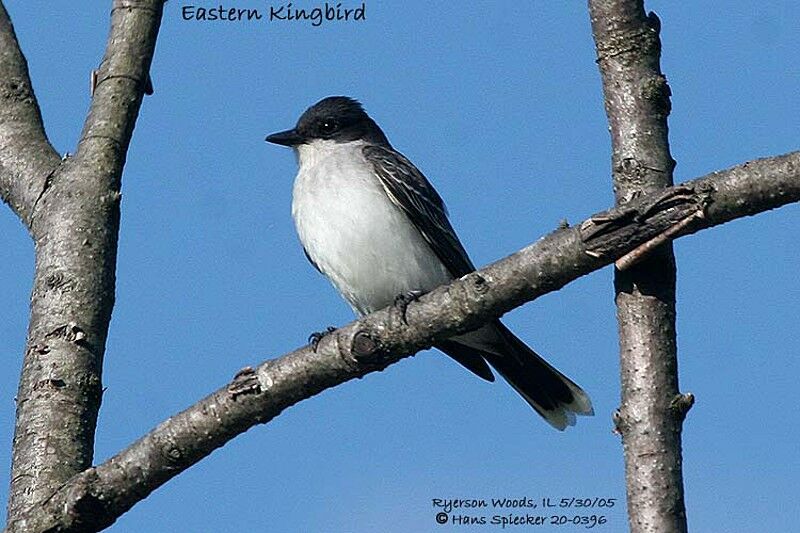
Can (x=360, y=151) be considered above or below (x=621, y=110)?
above

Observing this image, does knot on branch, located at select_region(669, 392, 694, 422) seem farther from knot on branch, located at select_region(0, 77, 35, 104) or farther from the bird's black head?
the bird's black head

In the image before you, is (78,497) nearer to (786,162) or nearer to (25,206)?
(25,206)

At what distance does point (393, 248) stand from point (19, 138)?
237 cm

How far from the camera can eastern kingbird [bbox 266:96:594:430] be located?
A: 795cm

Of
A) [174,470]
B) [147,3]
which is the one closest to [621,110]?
[174,470]

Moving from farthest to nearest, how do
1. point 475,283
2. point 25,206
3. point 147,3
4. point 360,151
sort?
point 360,151, point 147,3, point 25,206, point 475,283

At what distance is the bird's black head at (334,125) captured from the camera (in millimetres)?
9258

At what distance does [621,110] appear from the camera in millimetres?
4719

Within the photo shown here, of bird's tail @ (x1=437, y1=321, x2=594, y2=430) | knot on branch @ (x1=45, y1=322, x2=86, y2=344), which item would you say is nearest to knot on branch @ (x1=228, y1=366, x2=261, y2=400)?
knot on branch @ (x1=45, y1=322, x2=86, y2=344)

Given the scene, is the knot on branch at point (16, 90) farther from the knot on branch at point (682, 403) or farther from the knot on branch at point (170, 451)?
the knot on branch at point (682, 403)

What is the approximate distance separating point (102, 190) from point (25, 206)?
0.51 metres

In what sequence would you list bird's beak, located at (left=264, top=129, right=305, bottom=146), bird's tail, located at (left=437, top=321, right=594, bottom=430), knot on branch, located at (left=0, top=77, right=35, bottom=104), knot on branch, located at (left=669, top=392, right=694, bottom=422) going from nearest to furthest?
1. knot on branch, located at (left=669, top=392, right=694, bottom=422)
2. knot on branch, located at (left=0, top=77, right=35, bottom=104)
3. bird's tail, located at (left=437, top=321, right=594, bottom=430)
4. bird's beak, located at (left=264, top=129, right=305, bottom=146)

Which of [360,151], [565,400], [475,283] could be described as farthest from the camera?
[360,151]

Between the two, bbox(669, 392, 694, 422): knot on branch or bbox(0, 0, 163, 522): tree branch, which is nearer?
bbox(669, 392, 694, 422): knot on branch
